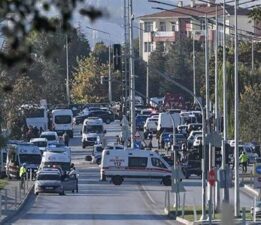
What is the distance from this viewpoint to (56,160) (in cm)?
6888

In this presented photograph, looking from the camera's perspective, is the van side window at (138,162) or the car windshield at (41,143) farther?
the car windshield at (41,143)

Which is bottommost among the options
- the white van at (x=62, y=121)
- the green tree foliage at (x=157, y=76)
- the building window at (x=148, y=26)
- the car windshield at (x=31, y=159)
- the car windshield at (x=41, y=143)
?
the car windshield at (x=31, y=159)

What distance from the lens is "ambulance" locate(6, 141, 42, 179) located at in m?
71.2

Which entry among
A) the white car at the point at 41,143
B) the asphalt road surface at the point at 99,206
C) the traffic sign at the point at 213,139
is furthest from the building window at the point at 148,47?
the traffic sign at the point at 213,139

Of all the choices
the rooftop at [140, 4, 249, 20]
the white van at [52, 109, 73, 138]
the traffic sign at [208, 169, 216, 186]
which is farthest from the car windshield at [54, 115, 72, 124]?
the traffic sign at [208, 169, 216, 186]

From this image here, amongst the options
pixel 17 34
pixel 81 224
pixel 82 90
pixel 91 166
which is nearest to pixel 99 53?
pixel 82 90

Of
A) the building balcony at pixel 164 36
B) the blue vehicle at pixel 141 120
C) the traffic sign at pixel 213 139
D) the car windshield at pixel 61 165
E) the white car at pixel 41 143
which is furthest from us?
the building balcony at pixel 164 36

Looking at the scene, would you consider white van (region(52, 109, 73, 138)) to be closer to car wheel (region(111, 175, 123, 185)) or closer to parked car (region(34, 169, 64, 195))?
car wheel (region(111, 175, 123, 185))

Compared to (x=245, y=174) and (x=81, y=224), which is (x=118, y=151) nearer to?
(x=245, y=174)

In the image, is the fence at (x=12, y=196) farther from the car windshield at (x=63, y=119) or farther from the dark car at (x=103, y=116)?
the dark car at (x=103, y=116)

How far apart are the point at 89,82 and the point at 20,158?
7243 cm

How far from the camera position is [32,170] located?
235 feet

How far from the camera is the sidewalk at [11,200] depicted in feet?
161

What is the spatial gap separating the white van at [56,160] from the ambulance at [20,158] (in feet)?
7.88
